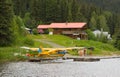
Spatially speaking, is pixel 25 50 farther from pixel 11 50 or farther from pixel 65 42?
pixel 65 42

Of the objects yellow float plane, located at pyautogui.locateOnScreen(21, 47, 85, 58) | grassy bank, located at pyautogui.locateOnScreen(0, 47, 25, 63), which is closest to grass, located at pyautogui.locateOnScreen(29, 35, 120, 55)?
yellow float plane, located at pyautogui.locateOnScreen(21, 47, 85, 58)

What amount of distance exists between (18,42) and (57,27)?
166 feet

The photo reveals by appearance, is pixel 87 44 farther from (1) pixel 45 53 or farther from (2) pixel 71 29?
(1) pixel 45 53

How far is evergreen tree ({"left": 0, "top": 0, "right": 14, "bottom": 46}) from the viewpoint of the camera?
86562 millimetres

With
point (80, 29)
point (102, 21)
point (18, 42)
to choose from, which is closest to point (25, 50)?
point (18, 42)

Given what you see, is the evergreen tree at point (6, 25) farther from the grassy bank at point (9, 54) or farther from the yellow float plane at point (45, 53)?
the yellow float plane at point (45, 53)

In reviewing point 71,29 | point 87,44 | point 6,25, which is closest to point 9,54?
point 6,25

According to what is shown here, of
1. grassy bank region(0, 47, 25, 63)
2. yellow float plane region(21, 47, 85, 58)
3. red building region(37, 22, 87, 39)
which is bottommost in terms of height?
red building region(37, 22, 87, 39)

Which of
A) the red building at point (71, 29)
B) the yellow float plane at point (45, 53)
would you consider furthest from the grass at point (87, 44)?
the yellow float plane at point (45, 53)

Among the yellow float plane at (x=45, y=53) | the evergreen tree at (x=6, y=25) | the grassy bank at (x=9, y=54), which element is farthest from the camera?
the evergreen tree at (x=6, y=25)

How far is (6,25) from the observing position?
285 feet

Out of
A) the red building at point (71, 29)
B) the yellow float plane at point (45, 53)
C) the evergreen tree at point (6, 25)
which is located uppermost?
the evergreen tree at point (6, 25)

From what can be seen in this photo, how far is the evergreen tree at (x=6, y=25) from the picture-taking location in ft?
284

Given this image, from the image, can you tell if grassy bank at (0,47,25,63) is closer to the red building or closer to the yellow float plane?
the yellow float plane
